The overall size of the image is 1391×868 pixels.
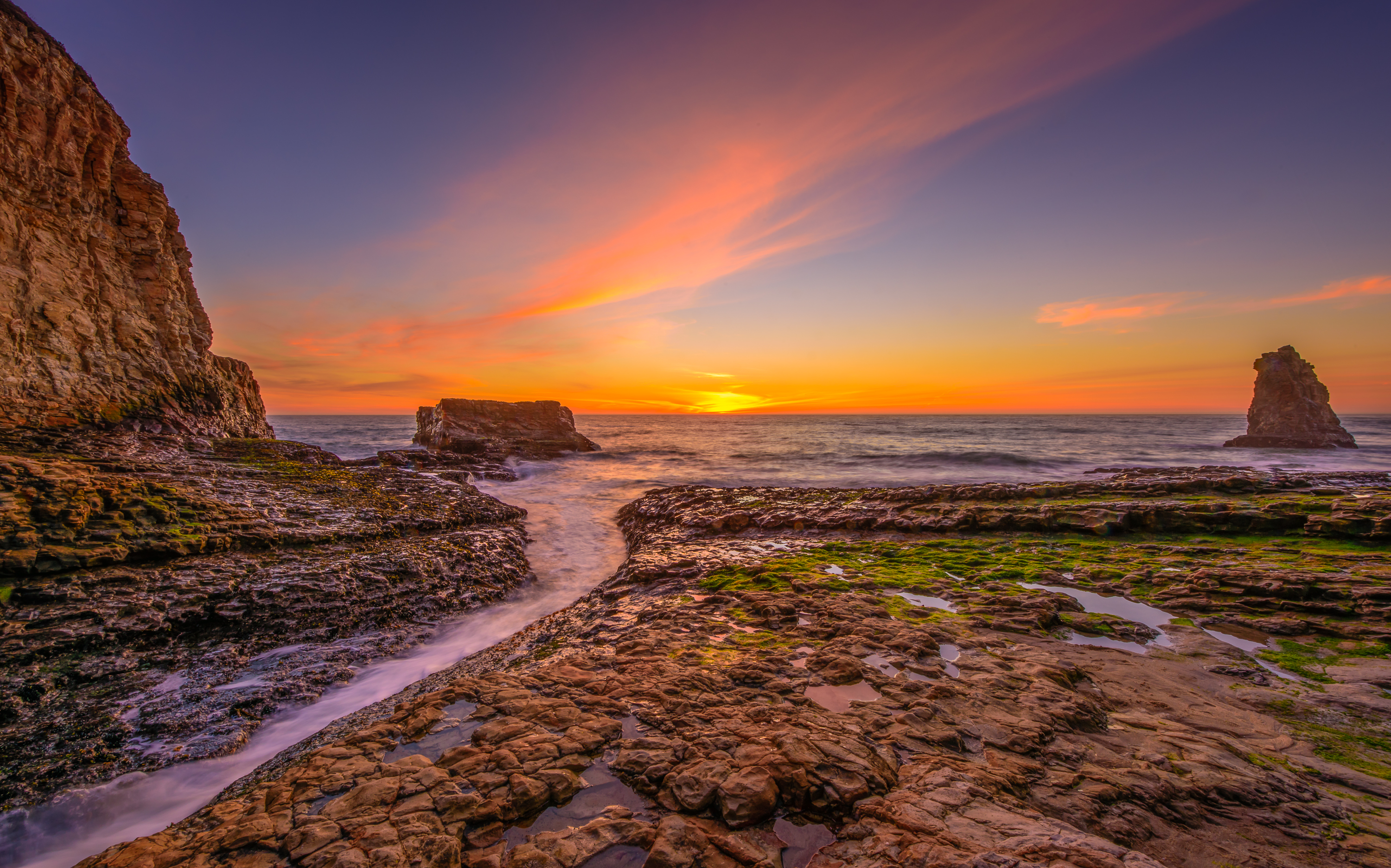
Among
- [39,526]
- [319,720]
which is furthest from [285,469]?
[319,720]

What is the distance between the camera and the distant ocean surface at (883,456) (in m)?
26.8

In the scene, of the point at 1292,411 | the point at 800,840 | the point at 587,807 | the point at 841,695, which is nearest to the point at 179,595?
the point at 587,807

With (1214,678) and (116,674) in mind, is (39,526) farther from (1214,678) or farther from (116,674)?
(1214,678)

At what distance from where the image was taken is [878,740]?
3.89 meters

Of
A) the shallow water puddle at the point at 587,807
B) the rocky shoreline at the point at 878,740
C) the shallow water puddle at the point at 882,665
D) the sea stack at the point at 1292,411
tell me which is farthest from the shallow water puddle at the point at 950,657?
the sea stack at the point at 1292,411

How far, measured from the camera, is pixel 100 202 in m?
15.4

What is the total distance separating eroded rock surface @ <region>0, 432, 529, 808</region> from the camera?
16.6ft

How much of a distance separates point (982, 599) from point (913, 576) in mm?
1361

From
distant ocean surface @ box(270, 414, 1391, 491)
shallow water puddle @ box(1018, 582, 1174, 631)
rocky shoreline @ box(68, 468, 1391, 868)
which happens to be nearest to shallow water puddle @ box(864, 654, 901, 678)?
rocky shoreline @ box(68, 468, 1391, 868)

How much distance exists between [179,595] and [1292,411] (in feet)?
235

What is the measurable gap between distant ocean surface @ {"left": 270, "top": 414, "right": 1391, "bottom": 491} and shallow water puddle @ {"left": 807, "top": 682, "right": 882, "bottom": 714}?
1926 cm

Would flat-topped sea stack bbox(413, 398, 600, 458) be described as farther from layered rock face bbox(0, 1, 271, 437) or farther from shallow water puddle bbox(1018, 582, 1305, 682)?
shallow water puddle bbox(1018, 582, 1305, 682)

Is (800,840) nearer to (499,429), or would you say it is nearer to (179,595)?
(179,595)

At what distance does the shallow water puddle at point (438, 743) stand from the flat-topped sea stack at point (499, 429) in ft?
108
